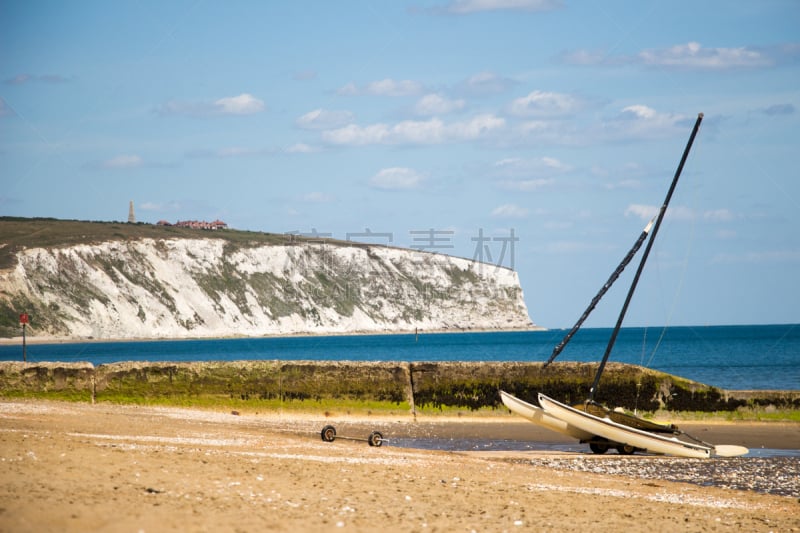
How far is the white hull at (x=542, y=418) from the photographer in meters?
18.8

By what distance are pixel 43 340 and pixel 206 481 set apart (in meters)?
110

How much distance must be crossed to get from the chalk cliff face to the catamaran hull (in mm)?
105996

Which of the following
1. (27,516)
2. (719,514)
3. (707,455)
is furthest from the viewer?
(707,455)

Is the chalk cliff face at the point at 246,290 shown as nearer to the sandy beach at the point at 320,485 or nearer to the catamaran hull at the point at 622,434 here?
the catamaran hull at the point at 622,434

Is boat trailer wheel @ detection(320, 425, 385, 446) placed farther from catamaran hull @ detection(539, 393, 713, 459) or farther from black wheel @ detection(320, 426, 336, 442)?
catamaran hull @ detection(539, 393, 713, 459)

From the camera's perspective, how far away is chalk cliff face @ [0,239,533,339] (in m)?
119

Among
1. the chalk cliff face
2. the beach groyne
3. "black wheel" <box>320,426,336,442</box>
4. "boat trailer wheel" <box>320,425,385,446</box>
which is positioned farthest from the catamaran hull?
the chalk cliff face

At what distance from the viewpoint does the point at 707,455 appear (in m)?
17.3

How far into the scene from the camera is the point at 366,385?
73.1ft

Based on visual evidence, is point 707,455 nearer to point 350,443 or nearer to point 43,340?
point 350,443

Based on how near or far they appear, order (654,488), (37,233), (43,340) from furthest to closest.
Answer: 1. (37,233)
2. (43,340)
3. (654,488)

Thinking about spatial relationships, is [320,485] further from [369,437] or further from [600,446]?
[600,446]

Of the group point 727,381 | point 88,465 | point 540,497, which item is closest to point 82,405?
point 88,465

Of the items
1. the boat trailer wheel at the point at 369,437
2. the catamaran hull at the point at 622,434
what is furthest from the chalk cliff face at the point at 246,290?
the catamaran hull at the point at 622,434
